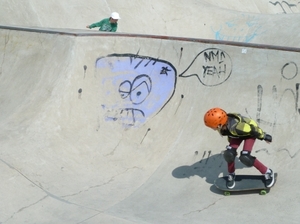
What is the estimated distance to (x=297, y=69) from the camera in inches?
255

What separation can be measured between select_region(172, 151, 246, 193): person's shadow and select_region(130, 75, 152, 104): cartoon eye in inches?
60.3

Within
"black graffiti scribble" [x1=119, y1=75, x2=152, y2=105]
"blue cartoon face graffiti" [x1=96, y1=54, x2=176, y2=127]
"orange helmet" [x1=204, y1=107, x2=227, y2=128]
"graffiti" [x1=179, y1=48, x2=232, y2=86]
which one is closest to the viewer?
"orange helmet" [x1=204, y1=107, x2=227, y2=128]

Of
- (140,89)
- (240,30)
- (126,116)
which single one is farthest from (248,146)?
(240,30)

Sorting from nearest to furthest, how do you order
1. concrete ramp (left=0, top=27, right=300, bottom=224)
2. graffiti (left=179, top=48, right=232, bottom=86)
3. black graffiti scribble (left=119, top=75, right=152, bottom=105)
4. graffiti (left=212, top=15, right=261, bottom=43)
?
concrete ramp (left=0, top=27, right=300, bottom=224) < graffiti (left=179, top=48, right=232, bottom=86) < black graffiti scribble (left=119, top=75, right=152, bottom=105) < graffiti (left=212, top=15, right=261, bottom=43)

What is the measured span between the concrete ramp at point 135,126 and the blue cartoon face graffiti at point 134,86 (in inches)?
0.7

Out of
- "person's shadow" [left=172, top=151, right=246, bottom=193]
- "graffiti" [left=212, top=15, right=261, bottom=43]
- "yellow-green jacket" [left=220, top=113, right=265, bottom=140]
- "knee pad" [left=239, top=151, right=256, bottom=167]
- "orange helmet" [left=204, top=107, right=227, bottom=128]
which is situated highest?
"graffiti" [left=212, top=15, right=261, bottom=43]

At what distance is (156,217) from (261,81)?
2.82 meters

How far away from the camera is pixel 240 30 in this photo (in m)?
12.8

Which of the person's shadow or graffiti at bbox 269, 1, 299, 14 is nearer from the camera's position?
the person's shadow

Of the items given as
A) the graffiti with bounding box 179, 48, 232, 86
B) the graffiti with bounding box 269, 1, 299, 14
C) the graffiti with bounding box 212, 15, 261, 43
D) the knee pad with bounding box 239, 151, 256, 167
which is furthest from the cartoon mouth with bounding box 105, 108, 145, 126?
the graffiti with bounding box 269, 1, 299, 14

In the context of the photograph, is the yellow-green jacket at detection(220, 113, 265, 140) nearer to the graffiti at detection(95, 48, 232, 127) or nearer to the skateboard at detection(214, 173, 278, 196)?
the skateboard at detection(214, 173, 278, 196)

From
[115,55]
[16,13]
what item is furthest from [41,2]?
[115,55]

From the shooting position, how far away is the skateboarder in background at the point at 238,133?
5.35 metres

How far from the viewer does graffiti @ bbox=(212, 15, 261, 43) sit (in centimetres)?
1228
